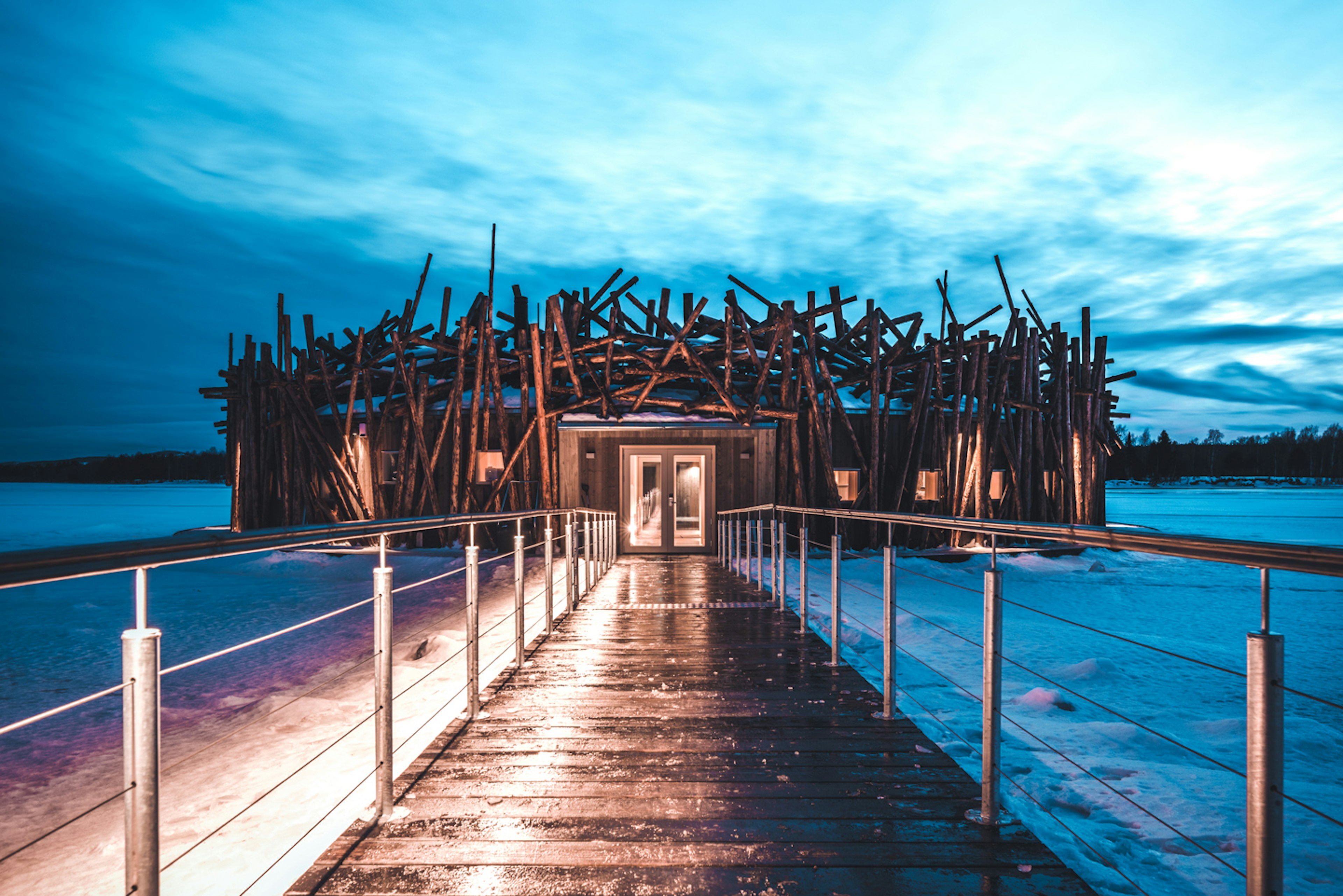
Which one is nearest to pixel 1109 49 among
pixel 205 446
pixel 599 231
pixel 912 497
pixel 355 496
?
pixel 912 497

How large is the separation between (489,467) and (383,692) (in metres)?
12.6

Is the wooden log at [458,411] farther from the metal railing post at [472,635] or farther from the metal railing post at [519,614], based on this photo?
the metal railing post at [472,635]

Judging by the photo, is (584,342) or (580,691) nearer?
(580,691)

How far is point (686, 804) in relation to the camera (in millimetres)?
2541

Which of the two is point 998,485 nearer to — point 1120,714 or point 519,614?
point 519,614

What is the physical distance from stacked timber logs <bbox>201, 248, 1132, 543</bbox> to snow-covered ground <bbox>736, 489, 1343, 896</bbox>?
93.6 inches

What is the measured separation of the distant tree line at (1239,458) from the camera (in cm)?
8312

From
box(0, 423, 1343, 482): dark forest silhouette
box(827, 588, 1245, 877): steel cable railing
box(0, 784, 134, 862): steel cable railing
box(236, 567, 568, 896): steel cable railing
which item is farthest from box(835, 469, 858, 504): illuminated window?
box(0, 423, 1343, 482): dark forest silhouette

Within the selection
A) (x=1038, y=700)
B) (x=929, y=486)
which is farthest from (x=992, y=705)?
(x=929, y=486)

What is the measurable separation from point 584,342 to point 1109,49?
1028 cm

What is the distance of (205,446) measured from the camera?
100 metres

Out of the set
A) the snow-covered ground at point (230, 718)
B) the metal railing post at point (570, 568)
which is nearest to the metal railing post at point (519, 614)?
the snow-covered ground at point (230, 718)

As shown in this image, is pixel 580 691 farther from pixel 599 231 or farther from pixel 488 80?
pixel 599 231

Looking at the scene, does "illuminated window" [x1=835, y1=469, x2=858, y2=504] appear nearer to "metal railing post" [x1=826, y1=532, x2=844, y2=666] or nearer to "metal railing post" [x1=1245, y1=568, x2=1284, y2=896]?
"metal railing post" [x1=826, y1=532, x2=844, y2=666]
